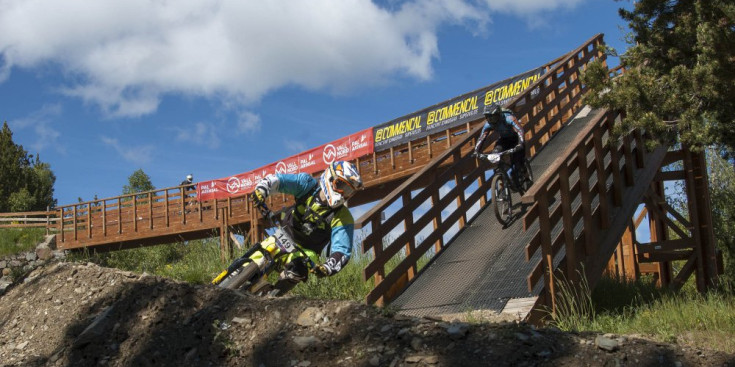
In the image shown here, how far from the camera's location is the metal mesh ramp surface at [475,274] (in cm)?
821

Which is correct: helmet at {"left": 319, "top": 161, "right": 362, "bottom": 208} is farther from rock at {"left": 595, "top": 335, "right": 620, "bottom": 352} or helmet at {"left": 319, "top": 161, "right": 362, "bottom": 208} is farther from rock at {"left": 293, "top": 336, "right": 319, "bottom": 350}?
rock at {"left": 595, "top": 335, "right": 620, "bottom": 352}

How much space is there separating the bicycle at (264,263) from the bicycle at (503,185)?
3.44 m

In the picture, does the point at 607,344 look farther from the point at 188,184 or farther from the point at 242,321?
the point at 188,184

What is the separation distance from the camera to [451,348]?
469 centimetres

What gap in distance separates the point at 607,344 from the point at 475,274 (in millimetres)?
4617

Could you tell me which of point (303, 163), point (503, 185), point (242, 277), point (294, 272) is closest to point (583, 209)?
point (503, 185)

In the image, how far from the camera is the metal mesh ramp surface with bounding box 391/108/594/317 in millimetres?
8211

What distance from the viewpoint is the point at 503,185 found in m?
10.6

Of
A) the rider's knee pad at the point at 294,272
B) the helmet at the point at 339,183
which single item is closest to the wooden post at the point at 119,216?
the helmet at the point at 339,183

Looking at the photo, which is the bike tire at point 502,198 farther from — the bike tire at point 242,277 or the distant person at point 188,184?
the distant person at point 188,184

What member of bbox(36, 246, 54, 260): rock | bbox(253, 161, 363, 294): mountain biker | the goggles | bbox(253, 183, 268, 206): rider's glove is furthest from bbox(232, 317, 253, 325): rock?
bbox(36, 246, 54, 260): rock

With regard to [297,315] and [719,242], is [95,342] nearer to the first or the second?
[297,315]

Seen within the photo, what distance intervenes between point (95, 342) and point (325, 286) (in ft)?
15.1

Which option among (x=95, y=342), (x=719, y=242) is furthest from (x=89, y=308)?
(x=719, y=242)
